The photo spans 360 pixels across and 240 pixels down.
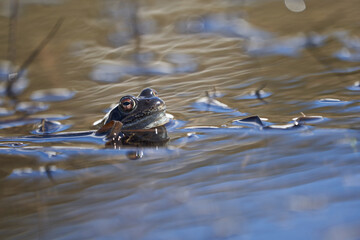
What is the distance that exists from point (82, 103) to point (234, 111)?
158cm

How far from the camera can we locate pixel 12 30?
6.39 meters

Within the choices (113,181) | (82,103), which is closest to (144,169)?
(113,181)

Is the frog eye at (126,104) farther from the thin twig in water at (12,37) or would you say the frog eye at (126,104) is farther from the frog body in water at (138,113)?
the thin twig in water at (12,37)

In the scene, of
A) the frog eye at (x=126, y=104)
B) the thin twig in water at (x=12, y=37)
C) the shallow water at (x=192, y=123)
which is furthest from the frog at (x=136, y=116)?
the thin twig in water at (x=12, y=37)

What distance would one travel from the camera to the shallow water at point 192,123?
5.98 ft

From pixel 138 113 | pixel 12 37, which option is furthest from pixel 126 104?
pixel 12 37

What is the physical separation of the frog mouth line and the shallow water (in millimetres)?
181

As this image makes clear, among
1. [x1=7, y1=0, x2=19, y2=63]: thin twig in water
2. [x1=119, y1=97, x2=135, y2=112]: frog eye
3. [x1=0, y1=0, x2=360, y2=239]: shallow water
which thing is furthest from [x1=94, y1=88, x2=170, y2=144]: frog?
[x1=7, y1=0, x2=19, y2=63]: thin twig in water

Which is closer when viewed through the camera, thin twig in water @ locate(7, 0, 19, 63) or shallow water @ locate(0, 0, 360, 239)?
shallow water @ locate(0, 0, 360, 239)

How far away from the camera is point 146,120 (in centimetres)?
387

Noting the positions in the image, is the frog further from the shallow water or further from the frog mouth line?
the shallow water

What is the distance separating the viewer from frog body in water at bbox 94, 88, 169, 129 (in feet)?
12.4

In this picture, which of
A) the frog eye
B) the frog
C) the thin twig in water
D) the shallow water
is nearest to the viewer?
the shallow water

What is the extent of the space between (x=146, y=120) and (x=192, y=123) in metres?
0.50
